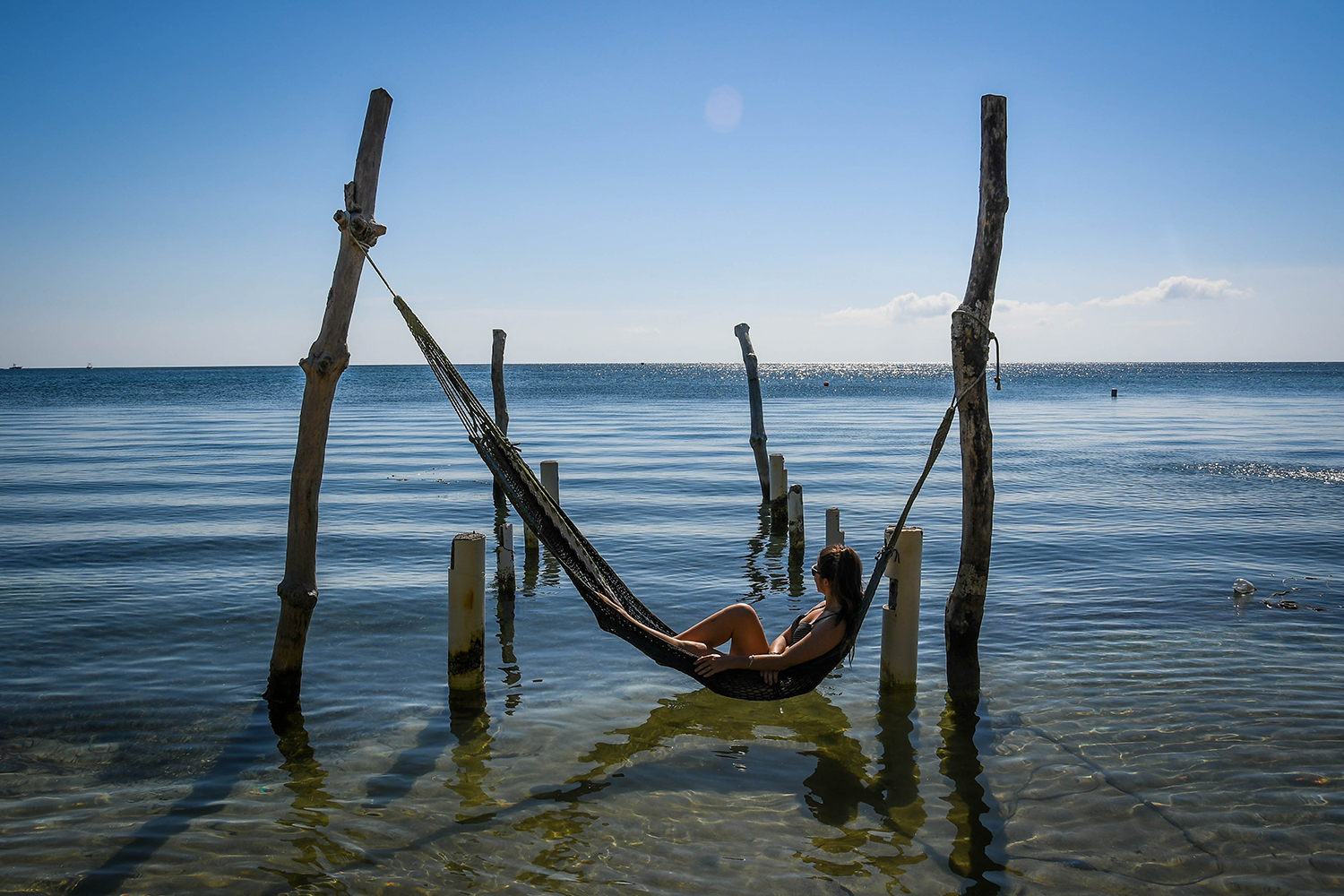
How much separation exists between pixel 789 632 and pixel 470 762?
1.99 meters

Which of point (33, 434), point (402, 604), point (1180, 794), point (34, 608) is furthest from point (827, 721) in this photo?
point (33, 434)

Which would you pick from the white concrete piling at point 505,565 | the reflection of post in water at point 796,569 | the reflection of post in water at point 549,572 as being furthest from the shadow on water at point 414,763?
the reflection of post in water at point 796,569

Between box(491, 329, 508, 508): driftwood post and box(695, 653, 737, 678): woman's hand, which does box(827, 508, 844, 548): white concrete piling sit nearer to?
box(695, 653, 737, 678): woman's hand

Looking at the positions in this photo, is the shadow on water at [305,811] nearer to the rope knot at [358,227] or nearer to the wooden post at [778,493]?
the rope knot at [358,227]

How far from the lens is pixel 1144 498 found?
1385cm

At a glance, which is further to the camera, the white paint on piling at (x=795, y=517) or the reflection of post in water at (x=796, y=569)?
the white paint on piling at (x=795, y=517)

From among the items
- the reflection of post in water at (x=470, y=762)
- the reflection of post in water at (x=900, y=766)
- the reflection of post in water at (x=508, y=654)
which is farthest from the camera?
the reflection of post in water at (x=508, y=654)

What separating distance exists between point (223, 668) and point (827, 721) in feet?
13.9

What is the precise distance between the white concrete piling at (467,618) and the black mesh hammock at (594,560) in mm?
380

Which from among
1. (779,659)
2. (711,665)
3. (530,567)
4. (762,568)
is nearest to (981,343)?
(779,659)

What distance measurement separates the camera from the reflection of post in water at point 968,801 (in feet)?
12.4

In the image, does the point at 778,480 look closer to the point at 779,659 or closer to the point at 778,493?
the point at 778,493

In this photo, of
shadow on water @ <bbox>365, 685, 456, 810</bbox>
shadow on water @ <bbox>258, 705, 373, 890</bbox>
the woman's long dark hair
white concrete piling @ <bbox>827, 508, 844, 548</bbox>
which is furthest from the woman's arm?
white concrete piling @ <bbox>827, 508, 844, 548</bbox>

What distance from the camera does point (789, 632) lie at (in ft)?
17.7
